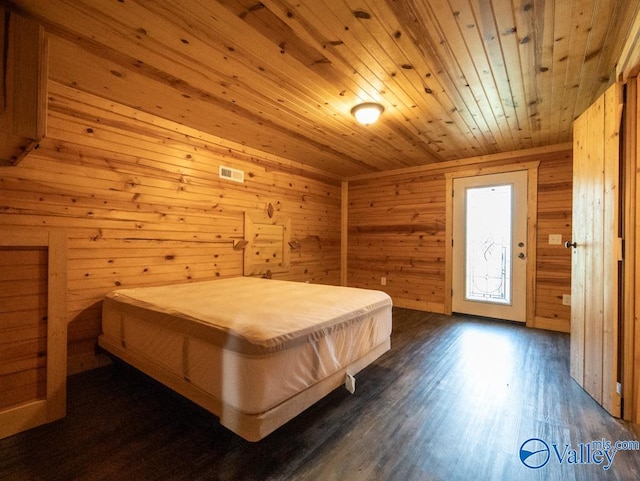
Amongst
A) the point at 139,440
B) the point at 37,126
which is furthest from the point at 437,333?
the point at 37,126

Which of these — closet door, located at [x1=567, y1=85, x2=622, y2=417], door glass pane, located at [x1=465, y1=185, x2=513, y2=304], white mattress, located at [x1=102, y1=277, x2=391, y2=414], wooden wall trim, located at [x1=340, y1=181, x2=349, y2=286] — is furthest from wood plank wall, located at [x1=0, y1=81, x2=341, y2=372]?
closet door, located at [x1=567, y1=85, x2=622, y2=417]

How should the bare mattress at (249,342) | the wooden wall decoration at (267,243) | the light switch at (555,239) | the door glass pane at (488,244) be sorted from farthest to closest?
the door glass pane at (488,244), the wooden wall decoration at (267,243), the light switch at (555,239), the bare mattress at (249,342)

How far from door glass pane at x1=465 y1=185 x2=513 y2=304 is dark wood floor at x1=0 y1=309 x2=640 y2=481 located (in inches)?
66.9

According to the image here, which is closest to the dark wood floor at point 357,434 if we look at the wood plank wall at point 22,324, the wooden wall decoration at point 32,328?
the wooden wall decoration at point 32,328

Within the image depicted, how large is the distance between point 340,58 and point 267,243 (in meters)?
2.59

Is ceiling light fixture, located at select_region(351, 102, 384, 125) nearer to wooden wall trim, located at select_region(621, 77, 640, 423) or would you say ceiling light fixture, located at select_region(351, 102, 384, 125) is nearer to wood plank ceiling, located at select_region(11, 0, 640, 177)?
wood plank ceiling, located at select_region(11, 0, 640, 177)

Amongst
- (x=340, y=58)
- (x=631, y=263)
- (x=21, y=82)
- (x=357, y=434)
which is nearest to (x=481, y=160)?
(x=631, y=263)

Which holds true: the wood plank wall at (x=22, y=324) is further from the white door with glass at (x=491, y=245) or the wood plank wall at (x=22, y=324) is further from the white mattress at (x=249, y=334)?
the white door with glass at (x=491, y=245)

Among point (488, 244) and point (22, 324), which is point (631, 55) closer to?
point (488, 244)

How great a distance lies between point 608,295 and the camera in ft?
6.03

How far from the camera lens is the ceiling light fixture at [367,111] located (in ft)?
8.21

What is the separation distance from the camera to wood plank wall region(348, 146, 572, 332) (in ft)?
11.7

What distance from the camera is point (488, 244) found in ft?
13.3

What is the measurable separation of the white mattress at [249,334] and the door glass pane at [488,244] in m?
2.47
